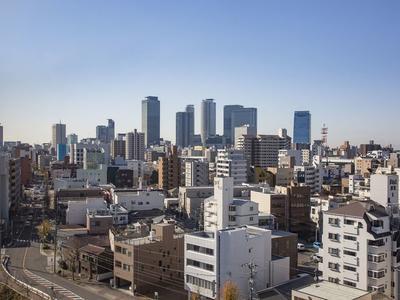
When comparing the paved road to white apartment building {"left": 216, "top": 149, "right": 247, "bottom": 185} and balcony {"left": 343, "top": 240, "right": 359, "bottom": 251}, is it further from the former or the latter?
white apartment building {"left": 216, "top": 149, "right": 247, "bottom": 185}

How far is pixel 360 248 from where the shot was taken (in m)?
12.6

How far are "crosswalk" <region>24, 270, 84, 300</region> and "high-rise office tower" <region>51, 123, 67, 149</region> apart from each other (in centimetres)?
8551

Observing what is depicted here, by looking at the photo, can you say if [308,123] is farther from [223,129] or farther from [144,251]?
[144,251]

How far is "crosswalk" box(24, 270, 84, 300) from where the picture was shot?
1388cm

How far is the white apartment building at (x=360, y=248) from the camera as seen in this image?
12445 millimetres

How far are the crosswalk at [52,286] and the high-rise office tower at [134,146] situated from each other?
188 feet

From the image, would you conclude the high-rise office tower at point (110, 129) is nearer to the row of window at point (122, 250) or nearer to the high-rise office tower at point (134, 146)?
the high-rise office tower at point (134, 146)

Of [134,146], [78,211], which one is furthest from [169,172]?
[134,146]

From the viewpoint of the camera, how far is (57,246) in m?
19.0

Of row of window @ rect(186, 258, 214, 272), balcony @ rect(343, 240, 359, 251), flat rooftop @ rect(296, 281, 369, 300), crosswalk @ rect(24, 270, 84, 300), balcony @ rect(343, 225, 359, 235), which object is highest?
balcony @ rect(343, 225, 359, 235)

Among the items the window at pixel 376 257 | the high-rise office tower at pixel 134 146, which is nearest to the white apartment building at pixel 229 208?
the window at pixel 376 257

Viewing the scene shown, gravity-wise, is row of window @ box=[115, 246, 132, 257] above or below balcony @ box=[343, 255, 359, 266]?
below

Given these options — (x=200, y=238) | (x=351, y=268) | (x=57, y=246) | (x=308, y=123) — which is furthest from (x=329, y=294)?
(x=308, y=123)

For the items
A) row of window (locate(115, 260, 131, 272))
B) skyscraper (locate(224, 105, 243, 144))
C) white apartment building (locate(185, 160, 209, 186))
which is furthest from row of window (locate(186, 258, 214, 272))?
skyscraper (locate(224, 105, 243, 144))
